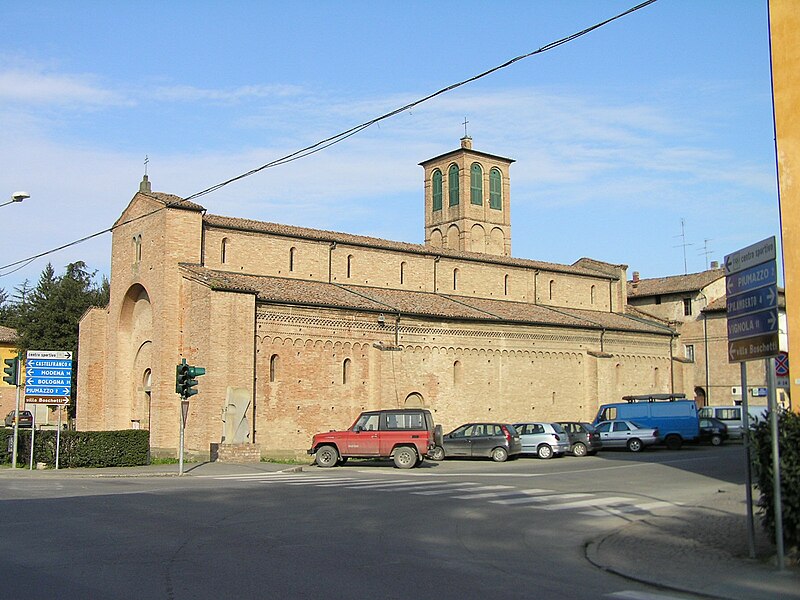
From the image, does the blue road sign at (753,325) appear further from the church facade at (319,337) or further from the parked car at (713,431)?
the parked car at (713,431)

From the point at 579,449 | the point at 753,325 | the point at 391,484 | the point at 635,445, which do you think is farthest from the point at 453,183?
the point at 753,325

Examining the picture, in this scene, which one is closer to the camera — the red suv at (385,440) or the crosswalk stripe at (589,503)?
the crosswalk stripe at (589,503)

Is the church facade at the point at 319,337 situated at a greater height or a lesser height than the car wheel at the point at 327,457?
greater

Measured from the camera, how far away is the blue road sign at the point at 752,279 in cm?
952

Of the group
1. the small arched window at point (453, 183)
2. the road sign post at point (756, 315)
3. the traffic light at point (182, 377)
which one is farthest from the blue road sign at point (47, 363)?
→ the small arched window at point (453, 183)

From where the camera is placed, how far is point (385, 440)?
86.5 ft

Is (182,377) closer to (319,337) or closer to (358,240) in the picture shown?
(319,337)

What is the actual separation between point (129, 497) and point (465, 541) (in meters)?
8.08

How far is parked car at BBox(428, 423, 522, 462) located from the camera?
29.5 meters

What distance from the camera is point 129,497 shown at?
16469 millimetres

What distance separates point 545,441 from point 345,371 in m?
8.61

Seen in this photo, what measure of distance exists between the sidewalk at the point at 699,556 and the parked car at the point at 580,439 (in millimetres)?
18365

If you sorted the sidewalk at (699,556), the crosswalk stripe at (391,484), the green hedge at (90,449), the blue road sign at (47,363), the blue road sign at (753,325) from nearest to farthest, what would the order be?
1. the sidewalk at (699,556)
2. the blue road sign at (753,325)
3. the crosswalk stripe at (391,484)
4. the green hedge at (90,449)
5. the blue road sign at (47,363)

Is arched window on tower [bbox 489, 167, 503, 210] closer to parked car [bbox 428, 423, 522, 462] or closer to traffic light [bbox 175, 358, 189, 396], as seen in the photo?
parked car [bbox 428, 423, 522, 462]
